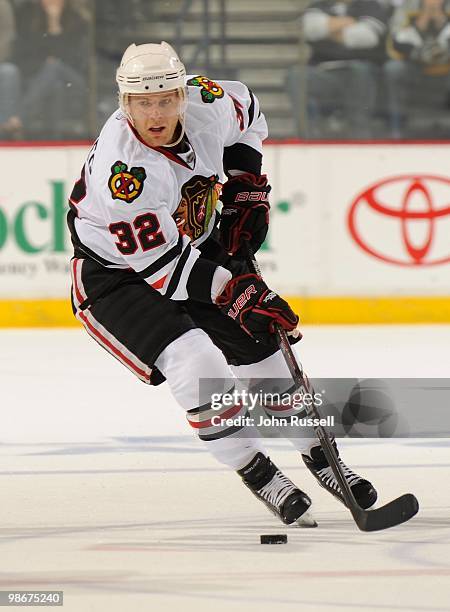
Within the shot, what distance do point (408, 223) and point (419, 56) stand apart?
2.96 feet

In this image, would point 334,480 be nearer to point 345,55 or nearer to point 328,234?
point 328,234

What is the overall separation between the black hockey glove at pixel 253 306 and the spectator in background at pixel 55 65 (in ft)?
13.5

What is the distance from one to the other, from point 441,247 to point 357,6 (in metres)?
1.28

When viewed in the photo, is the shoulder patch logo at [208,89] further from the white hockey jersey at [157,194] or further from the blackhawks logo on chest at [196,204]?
the blackhawks logo on chest at [196,204]

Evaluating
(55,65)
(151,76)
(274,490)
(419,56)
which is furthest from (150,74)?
(419,56)

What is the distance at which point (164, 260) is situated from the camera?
3006 mm

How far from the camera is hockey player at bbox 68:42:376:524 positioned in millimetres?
2996

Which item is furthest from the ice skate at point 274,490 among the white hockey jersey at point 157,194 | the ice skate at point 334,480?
the white hockey jersey at point 157,194

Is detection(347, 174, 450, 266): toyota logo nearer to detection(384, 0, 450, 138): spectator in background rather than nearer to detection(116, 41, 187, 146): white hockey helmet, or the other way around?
detection(384, 0, 450, 138): spectator in background

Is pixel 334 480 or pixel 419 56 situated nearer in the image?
pixel 334 480

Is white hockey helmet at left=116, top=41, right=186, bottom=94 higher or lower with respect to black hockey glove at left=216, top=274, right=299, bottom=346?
higher

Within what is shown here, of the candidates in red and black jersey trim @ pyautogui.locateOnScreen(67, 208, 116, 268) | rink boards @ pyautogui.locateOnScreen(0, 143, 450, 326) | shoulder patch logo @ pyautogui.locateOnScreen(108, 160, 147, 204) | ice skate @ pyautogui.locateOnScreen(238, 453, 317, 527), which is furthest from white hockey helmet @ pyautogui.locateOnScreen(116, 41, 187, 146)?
rink boards @ pyautogui.locateOnScreen(0, 143, 450, 326)

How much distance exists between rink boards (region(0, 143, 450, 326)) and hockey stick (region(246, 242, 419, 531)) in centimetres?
368

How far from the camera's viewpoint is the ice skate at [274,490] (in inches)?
122
